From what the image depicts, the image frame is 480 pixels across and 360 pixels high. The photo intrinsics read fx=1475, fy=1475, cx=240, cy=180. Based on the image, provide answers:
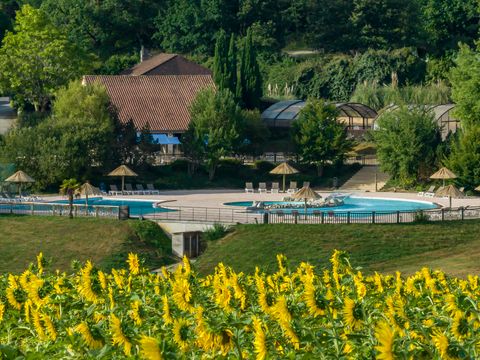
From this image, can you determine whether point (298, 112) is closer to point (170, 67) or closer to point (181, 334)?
point (170, 67)

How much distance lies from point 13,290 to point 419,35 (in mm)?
77475

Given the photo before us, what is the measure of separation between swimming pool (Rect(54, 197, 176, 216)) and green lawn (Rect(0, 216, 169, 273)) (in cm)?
243

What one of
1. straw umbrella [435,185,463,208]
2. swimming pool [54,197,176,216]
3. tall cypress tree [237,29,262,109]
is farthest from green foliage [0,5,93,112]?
straw umbrella [435,185,463,208]

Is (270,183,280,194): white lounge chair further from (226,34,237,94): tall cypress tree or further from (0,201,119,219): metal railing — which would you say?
(226,34,237,94): tall cypress tree

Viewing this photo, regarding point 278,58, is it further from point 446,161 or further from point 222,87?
point 446,161

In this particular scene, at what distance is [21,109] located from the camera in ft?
270

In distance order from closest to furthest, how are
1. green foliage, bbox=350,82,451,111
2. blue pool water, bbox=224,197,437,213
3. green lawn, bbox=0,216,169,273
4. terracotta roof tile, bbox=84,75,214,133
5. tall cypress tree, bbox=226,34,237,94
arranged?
green lawn, bbox=0,216,169,273 < blue pool water, bbox=224,197,437,213 < terracotta roof tile, bbox=84,75,214,133 < tall cypress tree, bbox=226,34,237,94 < green foliage, bbox=350,82,451,111

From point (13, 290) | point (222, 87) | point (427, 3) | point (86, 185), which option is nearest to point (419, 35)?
point (427, 3)

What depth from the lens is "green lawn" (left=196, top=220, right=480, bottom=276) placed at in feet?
155

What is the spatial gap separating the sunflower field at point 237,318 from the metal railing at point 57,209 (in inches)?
1154

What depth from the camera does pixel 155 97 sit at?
76.7 metres

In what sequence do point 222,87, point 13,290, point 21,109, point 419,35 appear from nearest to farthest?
point 13,290 → point 222,87 → point 21,109 → point 419,35

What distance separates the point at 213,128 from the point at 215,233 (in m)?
17.3

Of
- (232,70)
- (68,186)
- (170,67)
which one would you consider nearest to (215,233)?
(68,186)
